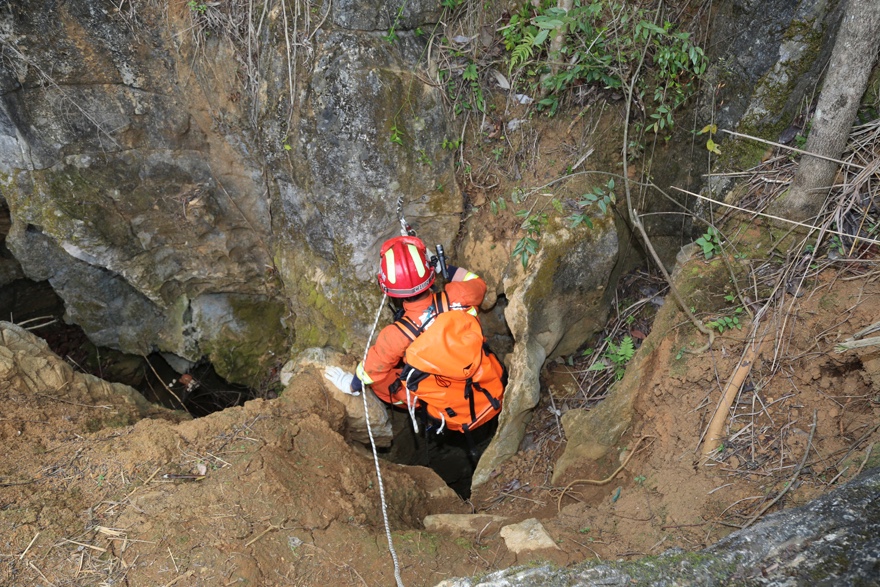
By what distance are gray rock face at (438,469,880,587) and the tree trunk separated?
6.44 ft

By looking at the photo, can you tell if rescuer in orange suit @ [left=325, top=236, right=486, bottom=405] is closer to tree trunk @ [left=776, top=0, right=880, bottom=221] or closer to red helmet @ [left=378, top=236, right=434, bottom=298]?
red helmet @ [left=378, top=236, right=434, bottom=298]

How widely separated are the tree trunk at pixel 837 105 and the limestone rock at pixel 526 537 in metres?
2.58

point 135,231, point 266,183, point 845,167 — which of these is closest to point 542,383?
point 845,167

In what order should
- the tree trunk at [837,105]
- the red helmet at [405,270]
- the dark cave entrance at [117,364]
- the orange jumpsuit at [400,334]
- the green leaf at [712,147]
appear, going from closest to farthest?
the tree trunk at [837,105] < the green leaf at [712,147] < the red helmet at [405,270] < the orange jumpsuit at [400,334] < the dark cave entrance at [117,364]

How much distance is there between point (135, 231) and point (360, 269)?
253cm

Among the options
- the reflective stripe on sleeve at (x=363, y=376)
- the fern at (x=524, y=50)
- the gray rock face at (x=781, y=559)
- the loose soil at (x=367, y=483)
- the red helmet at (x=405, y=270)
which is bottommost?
the reflective stripe on sleeve at (x=363, y=376)

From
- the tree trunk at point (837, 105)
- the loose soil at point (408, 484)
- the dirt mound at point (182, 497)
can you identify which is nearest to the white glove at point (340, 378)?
the dirt mound at point (182, 497)

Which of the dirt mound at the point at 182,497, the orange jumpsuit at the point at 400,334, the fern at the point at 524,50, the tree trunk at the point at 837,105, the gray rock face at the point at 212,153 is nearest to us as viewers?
the tree trunk at the point at 837,105

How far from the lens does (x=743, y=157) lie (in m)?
3.68

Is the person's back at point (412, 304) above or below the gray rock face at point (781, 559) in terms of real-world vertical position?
below

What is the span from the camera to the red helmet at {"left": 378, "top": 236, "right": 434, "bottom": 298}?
423 cm

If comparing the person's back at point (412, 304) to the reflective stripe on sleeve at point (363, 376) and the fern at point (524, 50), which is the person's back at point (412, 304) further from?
the fern at point (524, 50)

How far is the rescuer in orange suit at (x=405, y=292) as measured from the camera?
4246 millimetres

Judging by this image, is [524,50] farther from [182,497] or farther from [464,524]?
[182,497]
